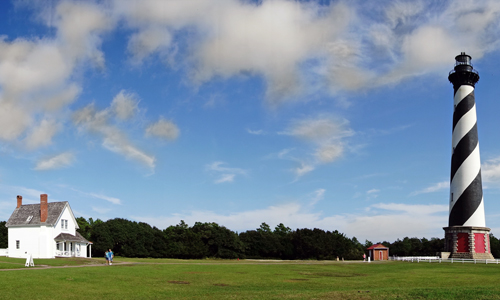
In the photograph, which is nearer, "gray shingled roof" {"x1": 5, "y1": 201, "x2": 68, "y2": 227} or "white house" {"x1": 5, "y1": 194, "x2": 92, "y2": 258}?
"white house" {"x1": 5, "y1": 194, "x2": 92, "y2": 258}

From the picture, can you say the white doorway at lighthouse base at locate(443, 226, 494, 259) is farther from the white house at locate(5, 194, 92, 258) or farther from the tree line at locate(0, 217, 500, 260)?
the white house at locate(5, 194, 92, 258)

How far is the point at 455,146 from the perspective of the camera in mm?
61250

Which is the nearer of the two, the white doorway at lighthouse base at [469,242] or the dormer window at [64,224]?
the white doorway at lighthouse base at [469,242]

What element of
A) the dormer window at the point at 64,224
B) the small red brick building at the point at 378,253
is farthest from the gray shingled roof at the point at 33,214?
the small red brick building at the point at 378,253

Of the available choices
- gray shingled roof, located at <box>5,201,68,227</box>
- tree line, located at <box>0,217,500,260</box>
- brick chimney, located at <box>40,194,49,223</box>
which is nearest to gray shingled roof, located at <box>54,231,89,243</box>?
gray shingled roof, located at <box>5,201,68,227</box>

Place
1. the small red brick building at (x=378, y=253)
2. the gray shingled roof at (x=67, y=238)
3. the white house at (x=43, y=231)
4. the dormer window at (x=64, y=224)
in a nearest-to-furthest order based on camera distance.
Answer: the white house at (x=43, y=231)
the gray shingled roof at (x=67, y=238)
the dormer window at (x=64, y=224)
the small red brick building at (x=378, y=253)

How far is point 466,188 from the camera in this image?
5916 cm

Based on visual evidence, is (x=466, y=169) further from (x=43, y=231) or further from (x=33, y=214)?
(x=33, y=214)

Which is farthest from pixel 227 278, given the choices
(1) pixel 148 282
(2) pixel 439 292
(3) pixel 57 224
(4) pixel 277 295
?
(3) pixel 57 224

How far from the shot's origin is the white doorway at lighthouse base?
2295 inches

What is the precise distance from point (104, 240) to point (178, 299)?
196 feet

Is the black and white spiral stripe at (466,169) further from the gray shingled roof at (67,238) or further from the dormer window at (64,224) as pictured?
the dormer window at (64,224)

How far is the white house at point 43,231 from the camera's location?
57.8m

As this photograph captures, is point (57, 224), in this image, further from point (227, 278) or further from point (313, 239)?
point (313, 239)
